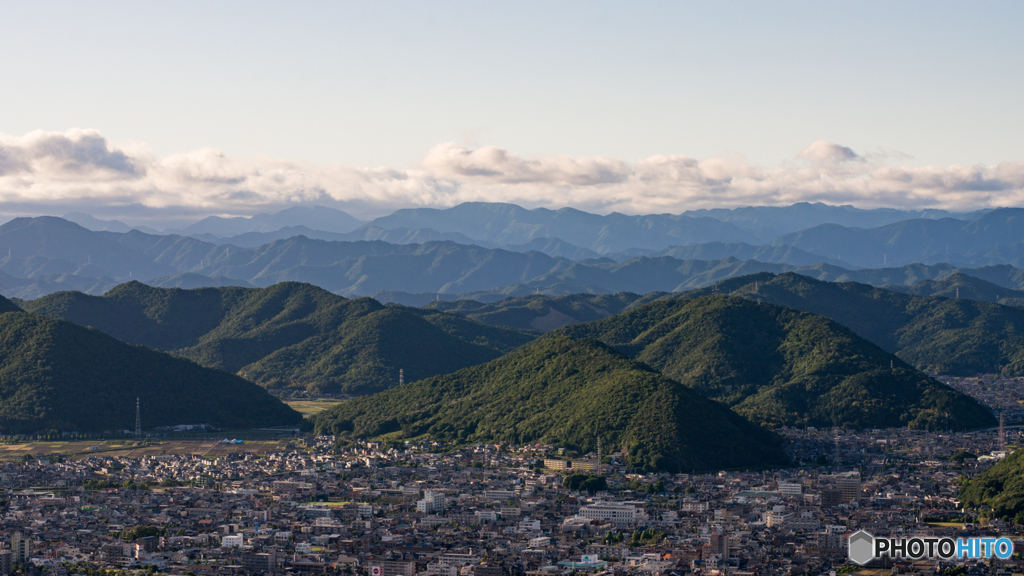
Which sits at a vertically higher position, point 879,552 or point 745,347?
point 745,347

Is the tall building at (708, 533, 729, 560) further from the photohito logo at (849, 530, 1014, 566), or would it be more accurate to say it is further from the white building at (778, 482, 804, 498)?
the white building at (778, 482, 804, 498)

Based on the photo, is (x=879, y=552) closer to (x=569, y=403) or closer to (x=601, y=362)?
(x=569, y=403)

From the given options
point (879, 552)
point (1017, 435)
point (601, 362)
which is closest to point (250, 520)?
point (879, 552)

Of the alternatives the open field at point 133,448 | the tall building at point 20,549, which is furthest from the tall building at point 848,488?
the open field at point 133,448

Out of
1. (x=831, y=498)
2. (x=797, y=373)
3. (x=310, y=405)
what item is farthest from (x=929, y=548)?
(x=310, y=405)

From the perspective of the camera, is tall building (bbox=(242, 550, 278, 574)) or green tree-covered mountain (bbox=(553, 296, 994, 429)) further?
green tree-covered mountain (bbox=(553, 296, 994, 429))

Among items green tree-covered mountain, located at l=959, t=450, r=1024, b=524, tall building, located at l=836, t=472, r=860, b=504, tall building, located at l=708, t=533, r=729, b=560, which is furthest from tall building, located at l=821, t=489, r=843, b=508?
tall building, located at l=708, t=533, r=729, b=560
